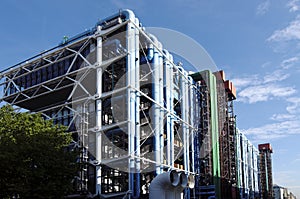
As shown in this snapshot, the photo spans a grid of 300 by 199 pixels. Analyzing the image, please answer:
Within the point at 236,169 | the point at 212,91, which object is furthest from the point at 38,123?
the point at 236,169

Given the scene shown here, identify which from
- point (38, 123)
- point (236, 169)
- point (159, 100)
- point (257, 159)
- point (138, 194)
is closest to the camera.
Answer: point (38, 123)

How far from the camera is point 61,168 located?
25531 mm

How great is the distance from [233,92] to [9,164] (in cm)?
4292

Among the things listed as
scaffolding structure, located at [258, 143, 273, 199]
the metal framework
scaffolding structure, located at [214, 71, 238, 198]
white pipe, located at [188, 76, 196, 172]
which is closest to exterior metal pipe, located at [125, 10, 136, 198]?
the metal framework

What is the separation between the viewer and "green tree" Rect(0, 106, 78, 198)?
24.2m

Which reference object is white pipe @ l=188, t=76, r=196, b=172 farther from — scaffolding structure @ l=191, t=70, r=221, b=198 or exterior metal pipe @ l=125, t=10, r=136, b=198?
exterior metal pipe @ l=125, t=10, r=136, b=198

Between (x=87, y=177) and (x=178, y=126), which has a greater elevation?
(x=178, y=126)

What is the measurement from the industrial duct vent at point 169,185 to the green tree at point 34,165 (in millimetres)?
5616

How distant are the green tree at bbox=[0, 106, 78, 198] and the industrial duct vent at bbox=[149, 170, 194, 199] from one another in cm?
562

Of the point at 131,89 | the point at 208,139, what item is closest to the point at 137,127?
the point at 131,89

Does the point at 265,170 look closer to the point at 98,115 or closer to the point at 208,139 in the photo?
the point at 208,139

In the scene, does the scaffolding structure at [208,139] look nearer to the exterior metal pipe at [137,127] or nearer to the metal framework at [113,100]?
the metal framework at [113,100]

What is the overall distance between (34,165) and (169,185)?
8.94 metres

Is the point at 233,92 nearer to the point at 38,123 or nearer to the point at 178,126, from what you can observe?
the point at 178,126
